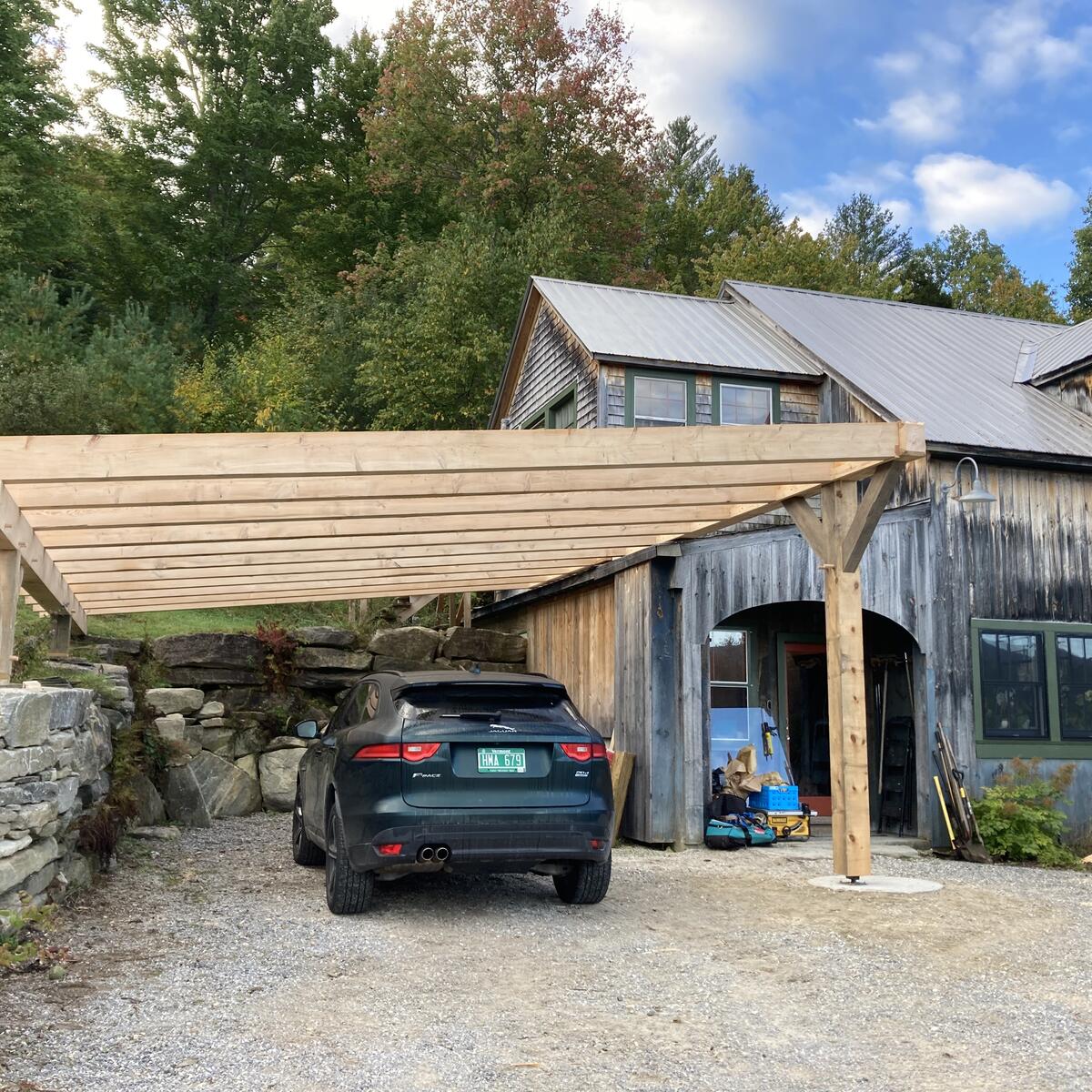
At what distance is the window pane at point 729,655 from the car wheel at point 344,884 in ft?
22.6

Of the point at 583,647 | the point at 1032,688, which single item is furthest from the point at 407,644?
the point at 1032,688

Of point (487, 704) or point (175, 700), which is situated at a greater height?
point (487, 704)

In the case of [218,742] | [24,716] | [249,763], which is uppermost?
[24,716]

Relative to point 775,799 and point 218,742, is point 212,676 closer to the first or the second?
point 218,742

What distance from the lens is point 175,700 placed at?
42.9 ft

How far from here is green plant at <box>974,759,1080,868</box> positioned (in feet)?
34.6

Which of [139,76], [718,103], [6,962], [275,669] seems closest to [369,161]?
[139,76]

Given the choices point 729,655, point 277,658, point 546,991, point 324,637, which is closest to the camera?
point 546,991

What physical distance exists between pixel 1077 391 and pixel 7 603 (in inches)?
544

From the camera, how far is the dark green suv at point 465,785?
6.17 m

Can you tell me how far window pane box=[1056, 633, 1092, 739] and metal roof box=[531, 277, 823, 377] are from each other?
16.3ft

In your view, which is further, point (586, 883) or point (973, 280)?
point (973, 280)

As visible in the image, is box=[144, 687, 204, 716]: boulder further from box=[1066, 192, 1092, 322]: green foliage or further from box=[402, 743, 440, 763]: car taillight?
box=[1066, 192, 1092, 322]: green foliage

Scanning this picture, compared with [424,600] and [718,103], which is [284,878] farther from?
[718,103]
